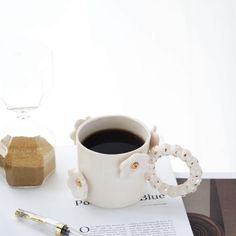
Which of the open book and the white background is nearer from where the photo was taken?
the open book

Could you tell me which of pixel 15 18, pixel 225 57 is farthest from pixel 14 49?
pixel 225 57

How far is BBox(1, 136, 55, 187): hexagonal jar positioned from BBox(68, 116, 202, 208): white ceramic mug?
49mm

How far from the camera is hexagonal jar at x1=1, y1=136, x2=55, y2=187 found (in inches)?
28.6

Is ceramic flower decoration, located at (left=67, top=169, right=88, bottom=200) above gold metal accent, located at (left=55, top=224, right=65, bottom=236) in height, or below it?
above

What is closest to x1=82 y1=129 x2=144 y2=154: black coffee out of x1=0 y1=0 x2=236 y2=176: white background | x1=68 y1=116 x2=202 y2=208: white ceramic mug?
x1=68 y1=116 x2=202 y2=208: white ceramic mug

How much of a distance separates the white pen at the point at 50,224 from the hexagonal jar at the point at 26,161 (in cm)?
5

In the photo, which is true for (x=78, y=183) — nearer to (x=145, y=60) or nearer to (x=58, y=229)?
(x=58, y=229)

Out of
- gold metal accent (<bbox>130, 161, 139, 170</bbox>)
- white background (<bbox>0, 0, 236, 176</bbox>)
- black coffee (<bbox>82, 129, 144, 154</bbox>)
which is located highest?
black coffee (<bbox>82, 129, 144, 154</bbox>)

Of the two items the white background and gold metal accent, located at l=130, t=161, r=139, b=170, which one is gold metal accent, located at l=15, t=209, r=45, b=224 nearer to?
gold metal accent, located at l=130, t=161, r=139, b=170

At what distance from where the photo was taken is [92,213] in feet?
2.32

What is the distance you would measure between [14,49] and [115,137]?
179mm

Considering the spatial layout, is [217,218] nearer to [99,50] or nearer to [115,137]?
[115,137]

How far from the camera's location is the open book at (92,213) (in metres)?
0.68

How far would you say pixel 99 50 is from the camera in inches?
51.8
